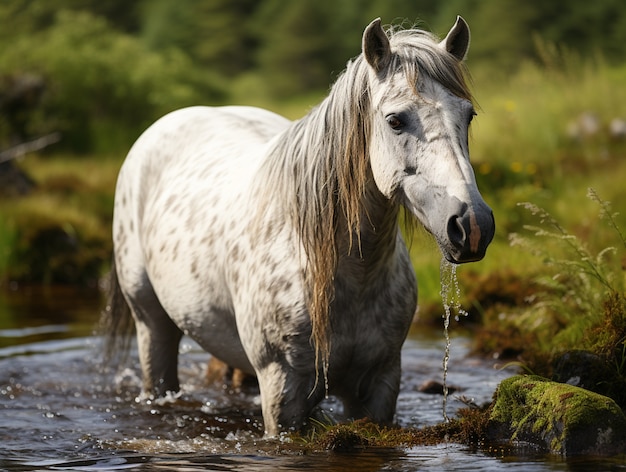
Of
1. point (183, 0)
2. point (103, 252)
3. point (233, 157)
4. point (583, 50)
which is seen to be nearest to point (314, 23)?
point (183, 0)

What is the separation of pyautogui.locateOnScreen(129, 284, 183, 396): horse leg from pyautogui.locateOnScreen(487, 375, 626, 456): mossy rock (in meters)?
2.29

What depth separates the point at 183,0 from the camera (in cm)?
4394

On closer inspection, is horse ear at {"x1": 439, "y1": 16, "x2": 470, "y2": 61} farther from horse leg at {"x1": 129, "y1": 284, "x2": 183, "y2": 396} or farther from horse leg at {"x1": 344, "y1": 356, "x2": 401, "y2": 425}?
horse leg at {"x1": 129, "y1": 284, "x2": 183, "y2": 396}

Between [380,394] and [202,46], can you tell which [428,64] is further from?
[202,46]

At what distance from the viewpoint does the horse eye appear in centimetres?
376

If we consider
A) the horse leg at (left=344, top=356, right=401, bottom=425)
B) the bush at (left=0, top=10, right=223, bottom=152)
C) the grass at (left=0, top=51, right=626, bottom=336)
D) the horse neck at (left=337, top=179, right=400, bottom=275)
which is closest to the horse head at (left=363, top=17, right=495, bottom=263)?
the horse neck at (left=337, top=179, right=400, bottom=275)

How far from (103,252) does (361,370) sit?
25.3 feet

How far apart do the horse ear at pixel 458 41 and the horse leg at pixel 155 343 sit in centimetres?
259

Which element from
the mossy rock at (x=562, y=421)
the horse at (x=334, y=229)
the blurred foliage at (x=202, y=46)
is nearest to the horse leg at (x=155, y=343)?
the horse at (x=334, y=229)

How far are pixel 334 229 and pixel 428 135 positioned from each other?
0.70 m

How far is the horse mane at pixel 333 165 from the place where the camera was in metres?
3.88

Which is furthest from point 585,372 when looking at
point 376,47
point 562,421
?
point 376,47

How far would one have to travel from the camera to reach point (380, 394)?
4426mm

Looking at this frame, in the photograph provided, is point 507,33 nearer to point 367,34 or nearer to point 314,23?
point 314,23
